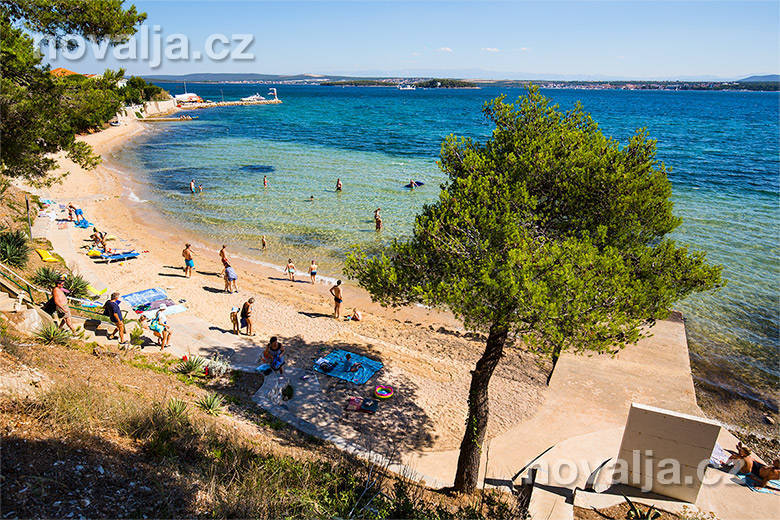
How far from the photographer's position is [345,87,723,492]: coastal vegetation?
7.45m

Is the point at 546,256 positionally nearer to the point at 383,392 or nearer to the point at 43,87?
the point at 383,392

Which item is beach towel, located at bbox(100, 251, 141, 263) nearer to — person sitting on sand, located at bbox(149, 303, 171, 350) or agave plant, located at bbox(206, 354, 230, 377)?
person sitting on sand, located at bbox(149, 303, 171, 350)

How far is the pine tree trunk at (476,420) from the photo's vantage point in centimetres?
907

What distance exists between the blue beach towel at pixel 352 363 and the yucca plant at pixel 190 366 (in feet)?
10.8

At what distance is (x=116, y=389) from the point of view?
8750 mm

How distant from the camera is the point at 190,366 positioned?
11945 mm

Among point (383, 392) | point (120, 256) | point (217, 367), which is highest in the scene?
point (120, 256)

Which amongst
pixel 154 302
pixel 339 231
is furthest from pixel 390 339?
pixel 339 231

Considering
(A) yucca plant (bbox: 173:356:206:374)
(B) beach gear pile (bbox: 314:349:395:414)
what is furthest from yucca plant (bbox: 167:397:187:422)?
(B) beach gear pile (bbox: 314:349:395:414)

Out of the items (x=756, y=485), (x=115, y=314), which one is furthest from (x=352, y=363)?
(x=756, y=485)

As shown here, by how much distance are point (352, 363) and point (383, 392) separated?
1.59m

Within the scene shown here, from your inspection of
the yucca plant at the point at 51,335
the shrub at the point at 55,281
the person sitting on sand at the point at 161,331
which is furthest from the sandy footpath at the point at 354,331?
the yucca plant at the point at 51,335

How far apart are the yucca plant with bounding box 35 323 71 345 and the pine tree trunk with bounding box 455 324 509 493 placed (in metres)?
9.92

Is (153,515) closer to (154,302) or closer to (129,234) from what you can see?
(154,302)
